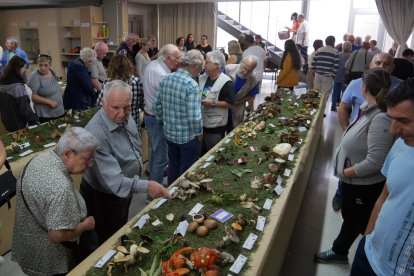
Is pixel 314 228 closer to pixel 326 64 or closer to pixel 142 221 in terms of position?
pixel 142 221

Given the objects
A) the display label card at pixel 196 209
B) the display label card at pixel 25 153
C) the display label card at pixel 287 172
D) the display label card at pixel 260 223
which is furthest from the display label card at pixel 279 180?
the display label card at pixel 25 153

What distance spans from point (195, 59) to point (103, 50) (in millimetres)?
2900

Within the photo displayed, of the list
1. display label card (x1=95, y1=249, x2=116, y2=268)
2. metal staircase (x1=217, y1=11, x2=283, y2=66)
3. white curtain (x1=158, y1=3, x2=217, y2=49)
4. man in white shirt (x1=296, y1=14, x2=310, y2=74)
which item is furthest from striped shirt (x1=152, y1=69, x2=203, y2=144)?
metal staircase (x1=217, y1=11, x2=283, y2=66)

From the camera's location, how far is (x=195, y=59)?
2795 mm

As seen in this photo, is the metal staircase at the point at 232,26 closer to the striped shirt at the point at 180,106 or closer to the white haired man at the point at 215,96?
the white haired man at the point at 215,96

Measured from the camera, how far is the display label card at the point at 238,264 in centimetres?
147

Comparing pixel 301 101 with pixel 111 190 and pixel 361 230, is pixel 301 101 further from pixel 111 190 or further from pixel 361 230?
pixel 111 190

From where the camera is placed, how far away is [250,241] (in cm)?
168

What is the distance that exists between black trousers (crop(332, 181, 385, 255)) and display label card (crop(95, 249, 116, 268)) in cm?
153

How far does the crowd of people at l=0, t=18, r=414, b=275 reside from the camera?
137 centimetres

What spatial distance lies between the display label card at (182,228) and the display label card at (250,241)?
318 mm

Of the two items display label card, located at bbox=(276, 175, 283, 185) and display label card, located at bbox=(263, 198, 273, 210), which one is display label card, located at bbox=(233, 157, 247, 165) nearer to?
display label card, located at bbox=(276, 175, 283, 185)

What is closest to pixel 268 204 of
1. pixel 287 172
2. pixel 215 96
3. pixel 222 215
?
pixel 222 215

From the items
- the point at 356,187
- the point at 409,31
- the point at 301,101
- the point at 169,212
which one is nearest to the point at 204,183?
the point at 169,212
